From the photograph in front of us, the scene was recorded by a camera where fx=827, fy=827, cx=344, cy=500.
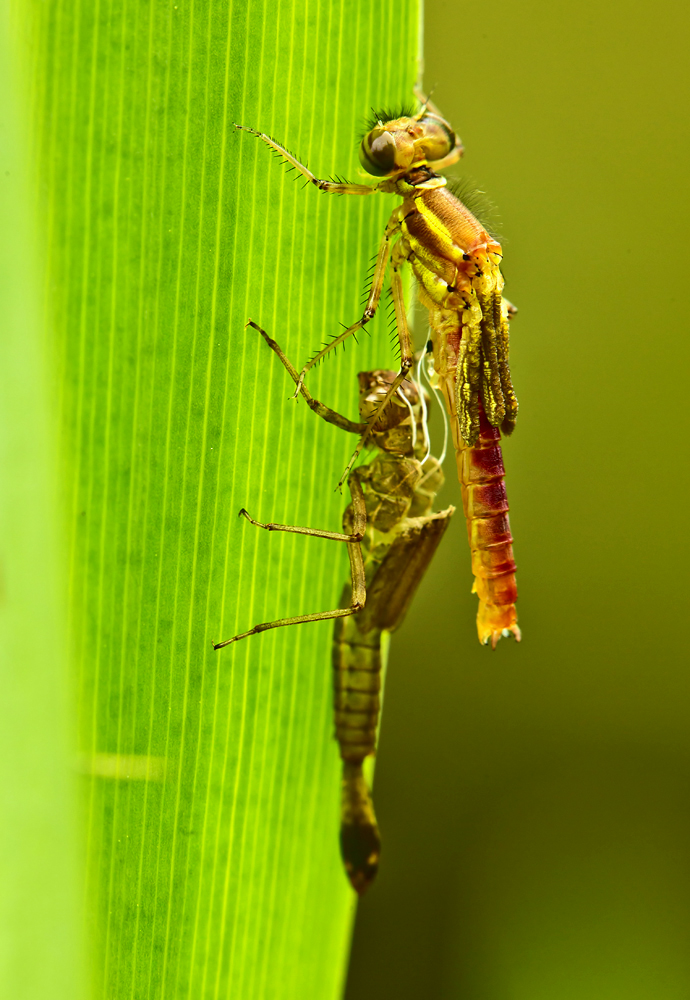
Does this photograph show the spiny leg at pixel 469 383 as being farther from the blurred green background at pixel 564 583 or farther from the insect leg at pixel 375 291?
the blurred green background at pixel 564 583

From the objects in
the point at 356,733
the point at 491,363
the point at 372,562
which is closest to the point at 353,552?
the point at 372,562

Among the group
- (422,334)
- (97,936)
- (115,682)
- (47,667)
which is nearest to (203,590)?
(115,682)

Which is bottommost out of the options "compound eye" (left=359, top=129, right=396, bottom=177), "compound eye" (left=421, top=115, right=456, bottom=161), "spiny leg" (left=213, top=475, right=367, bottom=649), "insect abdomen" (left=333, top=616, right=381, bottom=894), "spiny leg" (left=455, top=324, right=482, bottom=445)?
"insect abdomen" (left=333, top=616, right=381, bottom=894)

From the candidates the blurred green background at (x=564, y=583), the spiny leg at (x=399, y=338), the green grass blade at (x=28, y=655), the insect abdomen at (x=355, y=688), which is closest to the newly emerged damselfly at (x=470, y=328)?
the spiny leg at (x=399, y=338)

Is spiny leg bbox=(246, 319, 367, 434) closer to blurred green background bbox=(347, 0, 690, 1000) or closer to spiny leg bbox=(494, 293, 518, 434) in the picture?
spiny leg bbox=(494, 293, 518, 434)

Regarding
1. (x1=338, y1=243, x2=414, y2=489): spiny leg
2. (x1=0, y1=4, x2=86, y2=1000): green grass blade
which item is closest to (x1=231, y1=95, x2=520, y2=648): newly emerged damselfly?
(x1=338, y1=243, x2=414, y2=489): spiny leg
